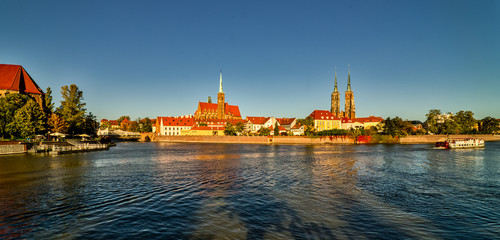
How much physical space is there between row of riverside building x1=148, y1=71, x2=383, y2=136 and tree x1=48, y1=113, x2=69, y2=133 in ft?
196

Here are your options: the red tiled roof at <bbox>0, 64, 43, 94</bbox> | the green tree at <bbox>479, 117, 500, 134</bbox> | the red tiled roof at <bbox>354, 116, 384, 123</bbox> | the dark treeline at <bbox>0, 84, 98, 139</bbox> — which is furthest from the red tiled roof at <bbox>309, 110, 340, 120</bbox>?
the red tiled roof at <bbox>0, 64, 43, 94</bbox>

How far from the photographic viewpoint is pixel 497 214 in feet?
43.7

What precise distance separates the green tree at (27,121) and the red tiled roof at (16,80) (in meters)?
18.1

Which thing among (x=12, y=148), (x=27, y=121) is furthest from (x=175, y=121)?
(x=12, y=148)

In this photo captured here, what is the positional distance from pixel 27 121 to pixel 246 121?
9912 cm

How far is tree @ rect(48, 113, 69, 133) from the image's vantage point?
184 feet

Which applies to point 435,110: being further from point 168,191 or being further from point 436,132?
point 168,191

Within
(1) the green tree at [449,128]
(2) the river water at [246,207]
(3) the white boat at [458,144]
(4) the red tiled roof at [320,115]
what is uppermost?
(4) the red tiled roof at [320,115]

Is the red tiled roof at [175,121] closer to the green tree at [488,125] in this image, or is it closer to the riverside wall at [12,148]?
the riverside wall at [12,148]

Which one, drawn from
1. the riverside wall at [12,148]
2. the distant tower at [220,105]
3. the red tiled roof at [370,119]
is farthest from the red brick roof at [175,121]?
the red tiled roof at [370,119]

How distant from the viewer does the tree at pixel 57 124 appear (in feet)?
184

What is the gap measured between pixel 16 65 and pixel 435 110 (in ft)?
428

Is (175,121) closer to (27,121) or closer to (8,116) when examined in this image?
(27,121)

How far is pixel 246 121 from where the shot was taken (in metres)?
136
